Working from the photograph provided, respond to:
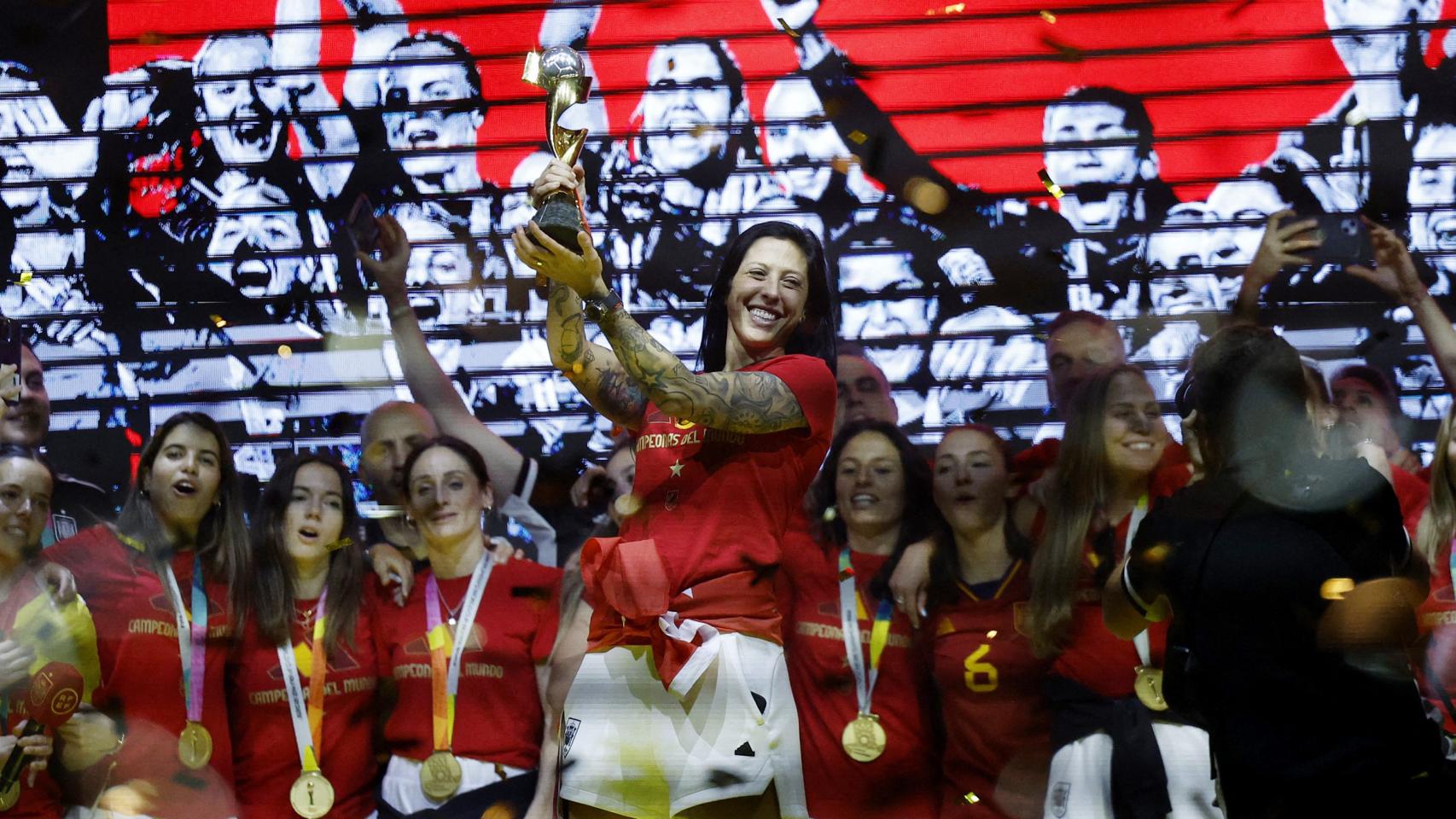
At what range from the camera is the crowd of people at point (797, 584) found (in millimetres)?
2713

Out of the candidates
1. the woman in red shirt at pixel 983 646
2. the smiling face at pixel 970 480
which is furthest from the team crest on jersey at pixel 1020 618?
the smiling face at pixel 970 480

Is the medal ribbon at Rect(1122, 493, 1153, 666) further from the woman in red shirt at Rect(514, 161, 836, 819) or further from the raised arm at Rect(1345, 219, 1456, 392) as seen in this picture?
the woman in red shirt at Rect(514, 161, 836, 819)

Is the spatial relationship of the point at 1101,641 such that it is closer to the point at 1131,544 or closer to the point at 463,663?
the point at 1131,544

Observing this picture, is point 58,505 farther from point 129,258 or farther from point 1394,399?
point 1394,399

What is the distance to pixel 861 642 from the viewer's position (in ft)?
10.7

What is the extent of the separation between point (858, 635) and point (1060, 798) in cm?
56

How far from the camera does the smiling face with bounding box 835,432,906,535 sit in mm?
3305

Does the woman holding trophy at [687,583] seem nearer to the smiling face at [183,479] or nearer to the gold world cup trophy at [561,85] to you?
the gold world cup trophy at [561,85]

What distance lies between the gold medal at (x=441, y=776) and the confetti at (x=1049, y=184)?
189cm

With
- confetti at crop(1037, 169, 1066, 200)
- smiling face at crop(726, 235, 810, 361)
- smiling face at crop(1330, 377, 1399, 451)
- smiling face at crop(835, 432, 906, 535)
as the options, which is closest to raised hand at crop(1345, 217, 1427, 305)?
smiling face at crop(1330, 377, 1399, 451)

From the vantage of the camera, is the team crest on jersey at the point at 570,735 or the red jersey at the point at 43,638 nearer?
the team crest on jersey at the point at 570,735

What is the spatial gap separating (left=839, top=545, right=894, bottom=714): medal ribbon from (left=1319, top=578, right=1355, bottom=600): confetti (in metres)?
0.99

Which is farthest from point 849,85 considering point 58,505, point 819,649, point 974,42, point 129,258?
point 58,505

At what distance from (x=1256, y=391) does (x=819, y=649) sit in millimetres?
1120
